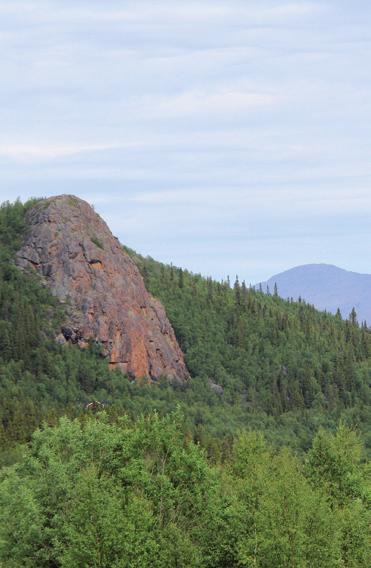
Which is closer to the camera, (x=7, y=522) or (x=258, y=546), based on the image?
(x=258, y=546)

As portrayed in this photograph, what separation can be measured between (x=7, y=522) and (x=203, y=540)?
16286 millimetres

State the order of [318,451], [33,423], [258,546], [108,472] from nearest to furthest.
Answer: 1. [258,546]
2. [108,472]
3. [318,451]
4. [33,423]

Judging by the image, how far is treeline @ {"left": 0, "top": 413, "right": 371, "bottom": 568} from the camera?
70.2 m

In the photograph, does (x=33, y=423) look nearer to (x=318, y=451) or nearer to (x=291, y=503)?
(x=318, y=451)

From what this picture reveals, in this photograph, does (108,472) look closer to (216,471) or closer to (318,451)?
(216,471)

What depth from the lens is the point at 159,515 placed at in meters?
74.3

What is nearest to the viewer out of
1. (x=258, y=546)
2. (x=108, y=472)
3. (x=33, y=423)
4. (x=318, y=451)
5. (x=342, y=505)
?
(x=258, y=546)

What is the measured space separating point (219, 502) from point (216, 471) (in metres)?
4.01

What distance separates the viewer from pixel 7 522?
262 feet

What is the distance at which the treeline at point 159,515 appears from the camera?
7019 centimetres

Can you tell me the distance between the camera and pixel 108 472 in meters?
79.1

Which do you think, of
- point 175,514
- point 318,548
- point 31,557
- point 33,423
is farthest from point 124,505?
point 33,423

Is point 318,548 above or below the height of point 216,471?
below

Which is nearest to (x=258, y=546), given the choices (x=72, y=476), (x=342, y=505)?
(x=72, y=476)
